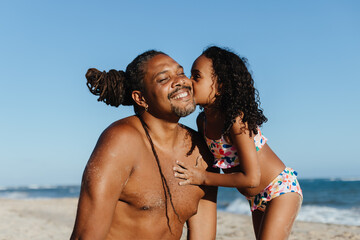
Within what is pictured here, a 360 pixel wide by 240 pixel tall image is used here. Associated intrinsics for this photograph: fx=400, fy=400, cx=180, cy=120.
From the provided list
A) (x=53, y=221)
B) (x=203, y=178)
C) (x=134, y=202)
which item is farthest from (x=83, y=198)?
(x=53, y=221)

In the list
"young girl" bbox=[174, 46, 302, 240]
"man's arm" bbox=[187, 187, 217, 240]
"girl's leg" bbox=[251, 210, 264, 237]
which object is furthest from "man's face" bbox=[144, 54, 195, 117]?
"girl's leg" bbox=[251, 210, 264, 237]

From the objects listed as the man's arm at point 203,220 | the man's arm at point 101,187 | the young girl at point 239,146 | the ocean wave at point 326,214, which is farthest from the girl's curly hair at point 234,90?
the ocean wave at point 326,214

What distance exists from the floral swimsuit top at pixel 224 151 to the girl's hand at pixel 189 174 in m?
0.22

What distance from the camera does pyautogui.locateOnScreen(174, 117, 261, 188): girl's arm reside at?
333 cm

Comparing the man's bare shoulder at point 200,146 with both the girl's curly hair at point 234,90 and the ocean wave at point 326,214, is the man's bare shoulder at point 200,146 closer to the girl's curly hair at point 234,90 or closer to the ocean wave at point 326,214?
the girl's curly hair at point 234,90

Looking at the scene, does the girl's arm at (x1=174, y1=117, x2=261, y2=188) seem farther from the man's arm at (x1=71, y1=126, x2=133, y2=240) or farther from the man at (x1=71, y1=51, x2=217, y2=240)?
the man's arm at (x1=71, y1=126, x2=133, y2=240)

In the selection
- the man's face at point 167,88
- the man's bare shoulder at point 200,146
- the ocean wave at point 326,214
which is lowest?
the ocean wave at point 326,214

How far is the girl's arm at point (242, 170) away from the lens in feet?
10.9

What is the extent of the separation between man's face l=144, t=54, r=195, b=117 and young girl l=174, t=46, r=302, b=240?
0.82 ft

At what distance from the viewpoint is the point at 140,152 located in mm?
3107

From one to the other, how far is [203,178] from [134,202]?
2.25 ft

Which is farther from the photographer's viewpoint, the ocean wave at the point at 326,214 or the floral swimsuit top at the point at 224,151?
the ocean wave at the point at 326,214

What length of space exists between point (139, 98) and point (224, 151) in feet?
2.88

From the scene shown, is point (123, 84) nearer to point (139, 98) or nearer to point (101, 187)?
point (139, 98)
